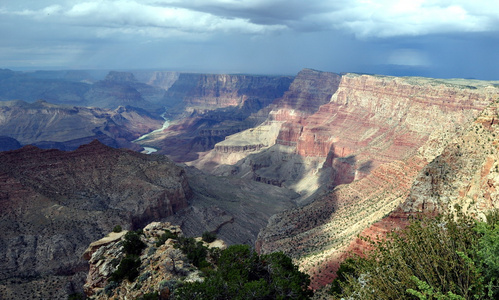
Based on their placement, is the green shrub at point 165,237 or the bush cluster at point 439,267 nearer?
the bush cluster at point 439,267

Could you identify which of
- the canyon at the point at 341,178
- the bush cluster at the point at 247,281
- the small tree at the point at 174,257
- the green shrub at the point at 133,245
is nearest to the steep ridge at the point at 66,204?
the canyon at the point at 341,178

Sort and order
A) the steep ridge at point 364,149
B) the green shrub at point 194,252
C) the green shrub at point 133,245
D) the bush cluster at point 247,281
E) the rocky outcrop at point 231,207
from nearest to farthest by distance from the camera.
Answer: the bush cluster at point 247,281, the green shrub at point 194,252, the green shrub at point 133,245, the steep ridge at point 364,149, the rocky outcrop at point 231,207

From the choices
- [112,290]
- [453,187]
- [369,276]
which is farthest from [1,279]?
→ [453,187]

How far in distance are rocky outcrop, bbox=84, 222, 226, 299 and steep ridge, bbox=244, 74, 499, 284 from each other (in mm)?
16597

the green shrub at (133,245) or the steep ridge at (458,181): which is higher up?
the steep ridge at (458,181)

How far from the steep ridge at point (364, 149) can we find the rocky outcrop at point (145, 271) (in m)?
16.6

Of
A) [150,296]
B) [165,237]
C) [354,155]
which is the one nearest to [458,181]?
[165,237]

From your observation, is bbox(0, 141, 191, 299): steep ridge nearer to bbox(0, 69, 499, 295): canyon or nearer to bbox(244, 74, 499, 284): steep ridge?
bbox(0, 69, 499, 295): canyon

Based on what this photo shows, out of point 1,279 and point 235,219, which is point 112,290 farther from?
point 235,219

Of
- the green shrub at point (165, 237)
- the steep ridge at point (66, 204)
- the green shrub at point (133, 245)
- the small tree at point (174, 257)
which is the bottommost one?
the steep ridge at point (66, 204)

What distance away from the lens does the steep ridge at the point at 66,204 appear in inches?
2250

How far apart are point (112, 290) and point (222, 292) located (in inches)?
513

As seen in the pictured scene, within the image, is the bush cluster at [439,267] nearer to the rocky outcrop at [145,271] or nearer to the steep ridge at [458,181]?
the steep ridge at [458,181]

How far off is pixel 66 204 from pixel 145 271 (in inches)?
1823
